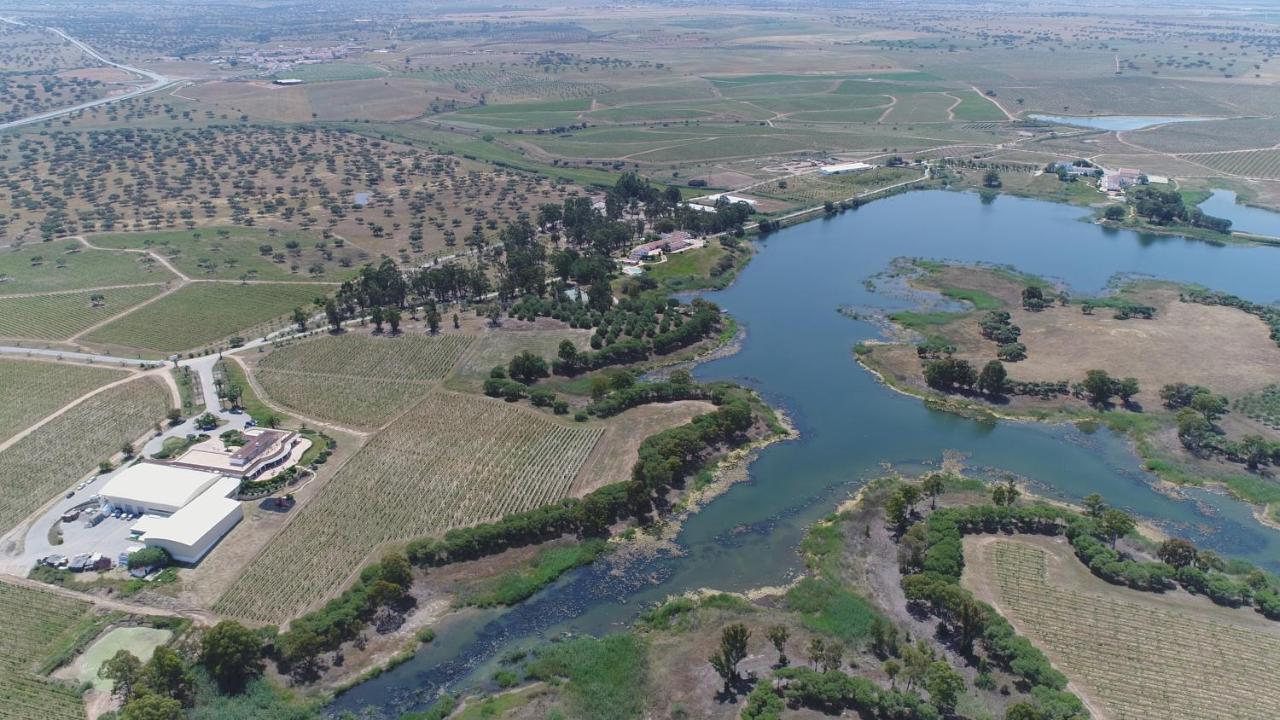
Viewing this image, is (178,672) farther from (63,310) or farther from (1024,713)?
(63,310)

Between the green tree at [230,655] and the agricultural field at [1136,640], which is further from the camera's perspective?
the green tree at [230,655]

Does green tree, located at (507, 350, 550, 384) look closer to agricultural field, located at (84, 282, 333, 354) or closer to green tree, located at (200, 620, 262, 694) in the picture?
agricultural field, located at (84, 282, 333, 354)

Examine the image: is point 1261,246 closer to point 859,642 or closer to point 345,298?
point 859,642

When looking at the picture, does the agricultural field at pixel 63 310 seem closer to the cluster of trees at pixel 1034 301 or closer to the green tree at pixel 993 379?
the green tree at pixel 993 379

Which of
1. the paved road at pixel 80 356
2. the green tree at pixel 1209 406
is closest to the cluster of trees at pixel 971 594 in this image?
the green tree at pixel 1209 406

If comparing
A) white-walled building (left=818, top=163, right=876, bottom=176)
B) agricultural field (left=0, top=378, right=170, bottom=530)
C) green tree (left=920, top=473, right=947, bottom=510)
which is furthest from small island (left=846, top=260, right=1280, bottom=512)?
agricultural field (left=0, top=378, right=170, bottom=530)

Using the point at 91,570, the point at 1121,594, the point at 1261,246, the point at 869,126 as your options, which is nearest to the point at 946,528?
the point at 1121,594
